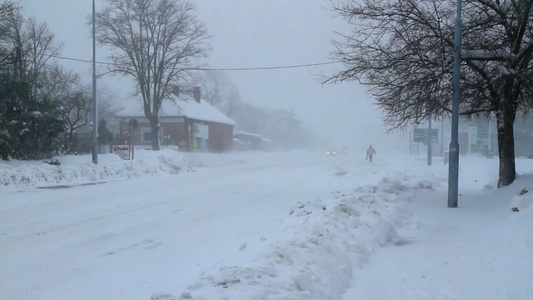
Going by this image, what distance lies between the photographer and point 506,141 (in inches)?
601

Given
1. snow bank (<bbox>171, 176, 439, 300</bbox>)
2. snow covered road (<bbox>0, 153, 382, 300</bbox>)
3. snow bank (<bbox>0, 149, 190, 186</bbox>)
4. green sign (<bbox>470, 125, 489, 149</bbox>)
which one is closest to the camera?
snow bank (<bbox>171, 176, 439, 300</bbox>)

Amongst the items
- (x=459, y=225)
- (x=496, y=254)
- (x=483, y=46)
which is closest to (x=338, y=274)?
(x=496, y=254)

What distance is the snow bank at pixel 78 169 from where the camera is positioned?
20.1 meters

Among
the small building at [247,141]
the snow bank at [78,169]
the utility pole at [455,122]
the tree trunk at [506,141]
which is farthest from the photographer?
the small building at [247,141]

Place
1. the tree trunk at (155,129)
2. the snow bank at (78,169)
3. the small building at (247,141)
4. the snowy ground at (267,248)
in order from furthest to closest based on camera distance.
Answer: the small building at (247,141) < the tree trunk at (155,129) < the snow bank at (78,169) < the snowy ground at (267,248)

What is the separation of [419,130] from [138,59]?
24.9m

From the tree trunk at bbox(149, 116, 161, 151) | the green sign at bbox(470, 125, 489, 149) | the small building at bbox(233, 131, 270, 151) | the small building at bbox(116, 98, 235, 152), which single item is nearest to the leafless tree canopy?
the green sign at bbox(470, 125, 489, 149)

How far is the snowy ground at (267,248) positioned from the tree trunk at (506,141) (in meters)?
0.47

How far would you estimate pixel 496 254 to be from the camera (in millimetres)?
7695

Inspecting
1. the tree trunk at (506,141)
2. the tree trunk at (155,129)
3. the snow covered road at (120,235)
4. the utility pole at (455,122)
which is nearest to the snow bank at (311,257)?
the snow covered road at (120,235)

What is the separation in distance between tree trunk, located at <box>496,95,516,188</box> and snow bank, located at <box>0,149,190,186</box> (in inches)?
635

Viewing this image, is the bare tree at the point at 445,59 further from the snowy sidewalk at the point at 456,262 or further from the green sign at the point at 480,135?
the green sign at the point at 480,135

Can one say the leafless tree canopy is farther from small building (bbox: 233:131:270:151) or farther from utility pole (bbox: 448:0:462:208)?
small building (bbox: 233:131:270:151)

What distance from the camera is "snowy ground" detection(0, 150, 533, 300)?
6273 millimetres
